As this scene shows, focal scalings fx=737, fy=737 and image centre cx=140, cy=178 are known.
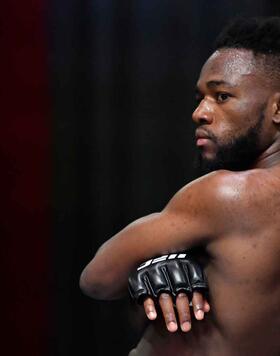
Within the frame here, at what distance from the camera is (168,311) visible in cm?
144

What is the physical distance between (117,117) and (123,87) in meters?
0.11

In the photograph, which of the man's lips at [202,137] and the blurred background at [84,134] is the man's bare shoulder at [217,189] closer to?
the man's lips at [202,137]

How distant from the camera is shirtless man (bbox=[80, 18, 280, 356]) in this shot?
1446 mm

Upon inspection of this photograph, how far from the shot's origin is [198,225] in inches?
57.5

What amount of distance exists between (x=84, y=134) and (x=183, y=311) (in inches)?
51.8

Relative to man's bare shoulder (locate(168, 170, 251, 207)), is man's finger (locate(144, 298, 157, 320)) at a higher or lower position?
lower

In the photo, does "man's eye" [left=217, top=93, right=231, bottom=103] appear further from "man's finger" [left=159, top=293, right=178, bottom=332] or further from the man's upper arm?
"man's finger" [left=159, top=293, right=178, bottom=332]

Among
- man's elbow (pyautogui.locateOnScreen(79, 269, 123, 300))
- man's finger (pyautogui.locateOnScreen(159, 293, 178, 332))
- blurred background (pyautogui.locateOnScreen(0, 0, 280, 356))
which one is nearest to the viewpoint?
man's finger (pyautogui.locateOnScreen(159, 293, 178, 332))

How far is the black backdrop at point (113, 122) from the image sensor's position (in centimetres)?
265

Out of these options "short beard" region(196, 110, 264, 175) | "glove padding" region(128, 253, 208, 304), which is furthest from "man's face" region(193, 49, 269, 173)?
"glove padding" region(128, 253, 208, 304)

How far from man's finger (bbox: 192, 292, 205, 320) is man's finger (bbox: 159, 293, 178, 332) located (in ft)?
0.14

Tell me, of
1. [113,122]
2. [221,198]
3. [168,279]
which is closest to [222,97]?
[221,198]

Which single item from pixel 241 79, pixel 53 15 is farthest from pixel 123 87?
pixel 241 79

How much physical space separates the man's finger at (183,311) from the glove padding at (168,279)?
0.01 metres
